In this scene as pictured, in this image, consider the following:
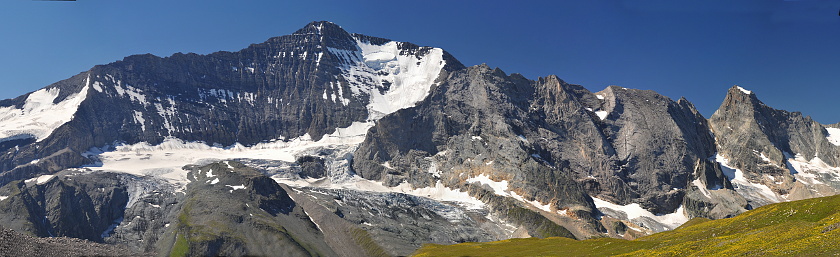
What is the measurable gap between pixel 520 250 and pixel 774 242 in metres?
56.2

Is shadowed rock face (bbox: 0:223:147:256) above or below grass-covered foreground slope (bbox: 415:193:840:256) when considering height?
below

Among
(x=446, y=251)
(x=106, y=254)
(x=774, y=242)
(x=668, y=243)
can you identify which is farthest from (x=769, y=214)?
(x=106, y=254)

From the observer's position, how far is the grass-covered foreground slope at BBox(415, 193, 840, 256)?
2125 inches

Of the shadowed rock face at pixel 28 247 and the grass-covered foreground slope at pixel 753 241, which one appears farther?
the shadowed rock face at pixel 28 247

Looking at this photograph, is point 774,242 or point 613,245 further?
point 613,245

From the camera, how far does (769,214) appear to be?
85062mm

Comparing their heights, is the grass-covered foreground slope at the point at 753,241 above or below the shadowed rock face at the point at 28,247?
above

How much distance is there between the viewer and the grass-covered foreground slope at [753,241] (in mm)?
53988

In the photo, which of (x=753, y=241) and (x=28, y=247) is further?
(x=28, y=247)

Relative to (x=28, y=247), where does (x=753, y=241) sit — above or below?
above

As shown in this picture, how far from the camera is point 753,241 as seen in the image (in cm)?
6106

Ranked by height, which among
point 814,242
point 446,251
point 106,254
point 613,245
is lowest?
point 106,254

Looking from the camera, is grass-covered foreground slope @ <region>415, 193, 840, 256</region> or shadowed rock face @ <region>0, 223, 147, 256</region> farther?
shadowed rock face @ <region>0, 223, 147, 256</region>

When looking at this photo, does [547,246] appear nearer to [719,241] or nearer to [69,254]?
[719,241]
